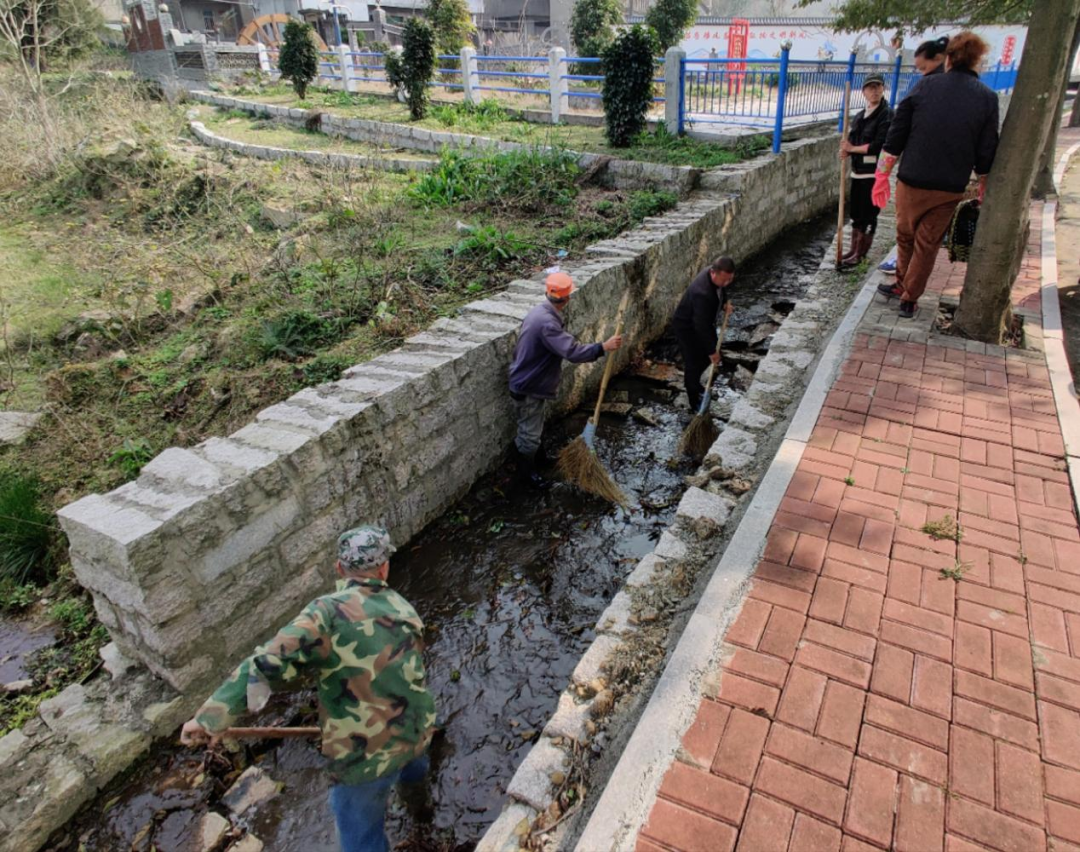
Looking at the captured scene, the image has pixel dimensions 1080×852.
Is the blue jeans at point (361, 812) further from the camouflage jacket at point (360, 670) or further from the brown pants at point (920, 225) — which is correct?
the brown pants at point (920, 225)

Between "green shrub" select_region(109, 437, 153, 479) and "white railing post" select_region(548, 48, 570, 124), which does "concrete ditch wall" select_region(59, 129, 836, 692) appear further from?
"white railing post" select_region(548, 48, 570, 124)

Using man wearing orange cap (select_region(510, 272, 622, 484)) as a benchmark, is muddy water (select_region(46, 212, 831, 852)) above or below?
below

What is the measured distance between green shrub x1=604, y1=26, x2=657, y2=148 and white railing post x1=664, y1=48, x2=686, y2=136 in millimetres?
319

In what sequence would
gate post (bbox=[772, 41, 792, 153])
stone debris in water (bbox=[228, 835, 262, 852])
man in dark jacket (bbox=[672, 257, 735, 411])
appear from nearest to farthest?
stone debris in water (bbox=[228, 835, 262, 852]) < man in dark jacket (bbox=[672, 257, 735, 411]) < gate post (bbox=[772, 41, 792, 153])

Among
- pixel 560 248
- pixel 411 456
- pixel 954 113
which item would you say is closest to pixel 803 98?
pixel 560 248

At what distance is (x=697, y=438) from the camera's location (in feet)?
19.0

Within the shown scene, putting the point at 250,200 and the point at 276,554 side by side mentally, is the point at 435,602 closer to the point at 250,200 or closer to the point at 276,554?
the point at 276,554

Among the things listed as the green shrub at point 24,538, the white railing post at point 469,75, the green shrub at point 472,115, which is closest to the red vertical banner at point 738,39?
the white railing post at point 469,75

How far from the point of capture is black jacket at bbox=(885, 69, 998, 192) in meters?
4.75

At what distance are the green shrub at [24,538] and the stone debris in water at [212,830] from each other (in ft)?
7.64

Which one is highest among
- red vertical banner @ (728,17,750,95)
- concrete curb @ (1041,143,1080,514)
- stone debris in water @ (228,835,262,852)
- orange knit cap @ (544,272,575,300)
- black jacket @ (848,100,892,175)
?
red vertical banner @ (728,17,750,95)

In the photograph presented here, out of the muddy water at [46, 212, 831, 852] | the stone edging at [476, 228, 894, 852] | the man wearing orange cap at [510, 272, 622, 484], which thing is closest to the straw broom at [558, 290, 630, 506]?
the muddy water at [46, 212, 831, 852]

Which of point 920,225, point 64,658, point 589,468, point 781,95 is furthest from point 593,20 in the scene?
point 64,658

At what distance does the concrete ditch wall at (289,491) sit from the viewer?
3322 mm
